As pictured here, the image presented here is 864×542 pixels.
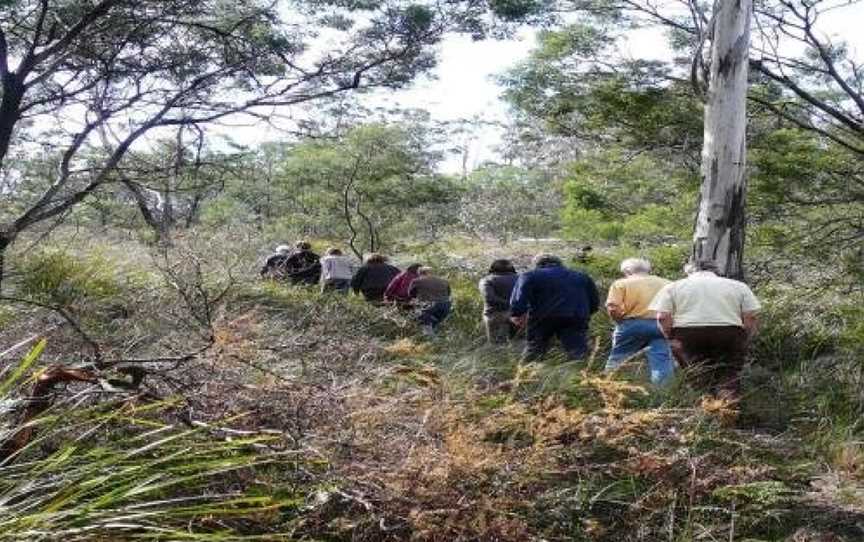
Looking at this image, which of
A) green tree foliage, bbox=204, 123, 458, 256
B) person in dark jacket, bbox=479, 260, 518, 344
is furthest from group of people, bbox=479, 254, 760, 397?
green tree foliage, bbox=204, 123, 458, 256

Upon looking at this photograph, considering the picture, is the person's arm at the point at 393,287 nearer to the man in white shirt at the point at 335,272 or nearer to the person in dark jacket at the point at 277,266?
the person in dark jacket at the point at 277,266

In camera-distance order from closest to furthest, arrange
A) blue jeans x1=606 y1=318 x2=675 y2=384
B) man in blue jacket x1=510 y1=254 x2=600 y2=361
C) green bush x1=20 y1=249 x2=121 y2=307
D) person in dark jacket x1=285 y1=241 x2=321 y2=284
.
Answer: blue jeans x1=606 y1=318 x2=675 y2=384 < man in blue jacket x1=510 y1=254 x2=600 y2=361 < green bush x1=20 y1=249 x2=121 y2=307 < person in dark jacket x1=285 y1=241 x2=321 y2=284

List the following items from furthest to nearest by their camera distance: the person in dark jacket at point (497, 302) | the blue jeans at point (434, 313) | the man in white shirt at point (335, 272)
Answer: the man in white shirt at point (335, 272) → the person in dark jacket at point (497, 302) → the blue jeans at point (434, 313)

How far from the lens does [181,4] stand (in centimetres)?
1016

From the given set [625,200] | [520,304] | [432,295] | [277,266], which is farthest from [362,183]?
[520,304]

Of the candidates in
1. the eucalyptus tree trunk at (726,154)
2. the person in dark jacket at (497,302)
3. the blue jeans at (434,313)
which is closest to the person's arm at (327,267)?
the blue jeans at (434,313)

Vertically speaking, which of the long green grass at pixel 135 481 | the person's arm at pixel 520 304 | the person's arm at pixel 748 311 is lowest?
the person's arm at pixel 520 304

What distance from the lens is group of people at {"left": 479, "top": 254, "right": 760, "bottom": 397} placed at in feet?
21.4

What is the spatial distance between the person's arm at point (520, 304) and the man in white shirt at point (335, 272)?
5071 millimetres

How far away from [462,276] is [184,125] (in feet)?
21.7

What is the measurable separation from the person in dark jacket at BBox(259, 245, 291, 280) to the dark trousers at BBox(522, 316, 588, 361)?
3.51 m

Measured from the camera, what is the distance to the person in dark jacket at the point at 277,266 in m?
10.6

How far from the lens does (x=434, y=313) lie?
10750 mm

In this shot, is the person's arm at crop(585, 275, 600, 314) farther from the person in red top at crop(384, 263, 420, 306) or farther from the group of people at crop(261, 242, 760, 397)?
the person in red top at crop(384, 263, 420, 306)
